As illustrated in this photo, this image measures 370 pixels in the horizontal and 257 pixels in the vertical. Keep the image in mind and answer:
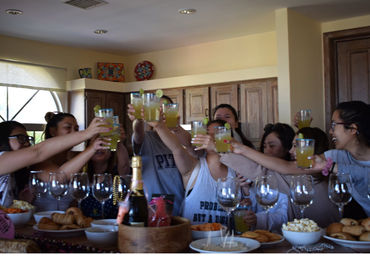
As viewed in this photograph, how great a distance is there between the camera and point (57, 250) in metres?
1.47

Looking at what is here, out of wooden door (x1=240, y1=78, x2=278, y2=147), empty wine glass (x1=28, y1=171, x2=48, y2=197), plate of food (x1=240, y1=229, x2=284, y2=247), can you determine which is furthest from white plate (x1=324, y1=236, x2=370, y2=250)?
wooden door (x1=240, y1=78, x2=278, y2=147)

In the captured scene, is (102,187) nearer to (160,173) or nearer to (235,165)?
(235,165)

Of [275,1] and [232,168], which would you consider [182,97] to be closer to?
[275,1]

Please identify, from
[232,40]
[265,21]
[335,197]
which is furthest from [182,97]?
[335,197]

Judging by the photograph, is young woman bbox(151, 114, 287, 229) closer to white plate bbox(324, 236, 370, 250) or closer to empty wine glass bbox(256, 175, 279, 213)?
empty wine glass bbox(256, 175, 279, 213)

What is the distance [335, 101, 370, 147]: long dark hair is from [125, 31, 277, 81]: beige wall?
11.2ft

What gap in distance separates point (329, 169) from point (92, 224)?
44.7 inches

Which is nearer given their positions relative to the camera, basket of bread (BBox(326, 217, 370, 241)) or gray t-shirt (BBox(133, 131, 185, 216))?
basket of bread (BBox(326, 217, 370, 241))

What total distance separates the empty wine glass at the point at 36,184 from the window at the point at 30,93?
3870 mm

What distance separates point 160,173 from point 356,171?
4.09 feet

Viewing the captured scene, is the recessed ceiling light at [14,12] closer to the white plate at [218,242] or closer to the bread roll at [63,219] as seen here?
the bread roll at [63,219]

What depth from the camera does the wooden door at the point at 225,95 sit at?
554cm

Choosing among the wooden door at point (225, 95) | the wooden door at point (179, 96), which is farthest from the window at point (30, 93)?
the wooden door at point (225, 95)

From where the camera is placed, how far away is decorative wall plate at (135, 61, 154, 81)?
6.65 metres
